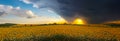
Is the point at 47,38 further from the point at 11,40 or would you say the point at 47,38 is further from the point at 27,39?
the point at 11,40

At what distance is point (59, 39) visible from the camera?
53.3ft

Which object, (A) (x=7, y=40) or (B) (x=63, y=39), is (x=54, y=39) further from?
(A) (x=7, y=40)

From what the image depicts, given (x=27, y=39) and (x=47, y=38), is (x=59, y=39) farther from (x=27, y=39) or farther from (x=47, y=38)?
(x=27, y=39)

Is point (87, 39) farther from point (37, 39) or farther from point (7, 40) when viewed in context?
point (7, 40)

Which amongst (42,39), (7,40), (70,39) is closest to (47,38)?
(42,39)

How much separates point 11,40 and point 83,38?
14.8 ft

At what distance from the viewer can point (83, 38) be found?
16562mm

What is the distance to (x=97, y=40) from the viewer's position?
54.4 ft

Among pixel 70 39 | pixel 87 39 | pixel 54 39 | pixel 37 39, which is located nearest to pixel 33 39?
pixel 37 39

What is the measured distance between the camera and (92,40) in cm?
1661

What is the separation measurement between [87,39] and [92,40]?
0.39 metres

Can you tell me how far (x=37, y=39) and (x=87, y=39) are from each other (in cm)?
314

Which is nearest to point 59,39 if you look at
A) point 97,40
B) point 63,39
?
point 63,39

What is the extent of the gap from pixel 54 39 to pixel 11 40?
105 inches
